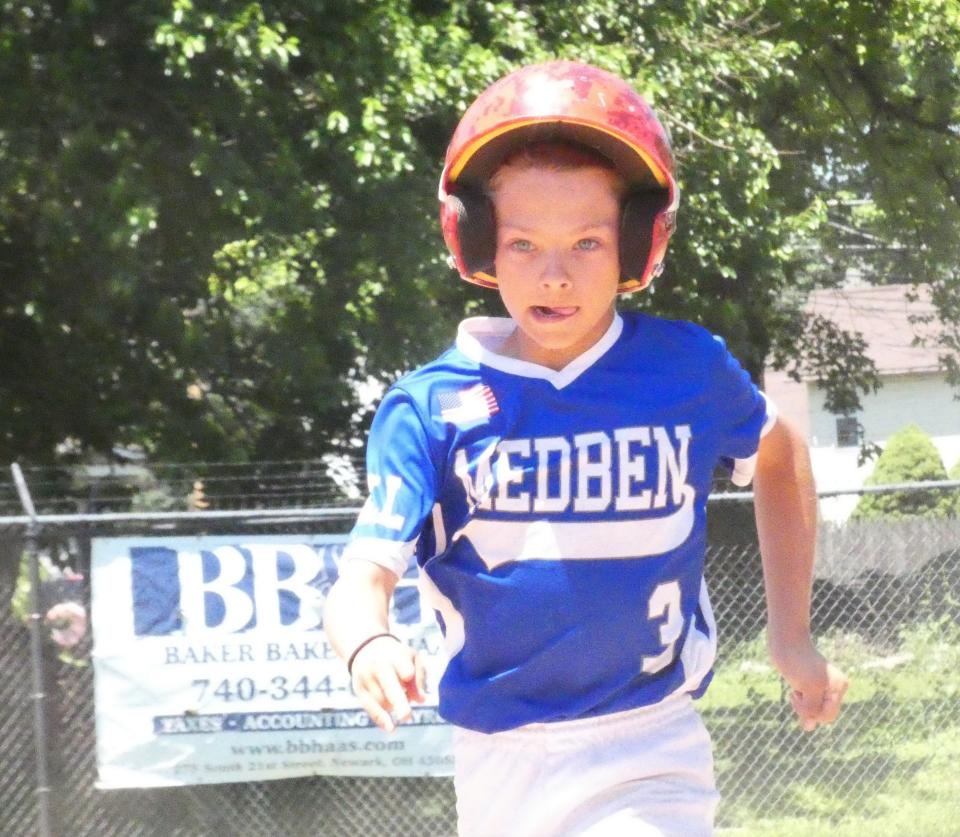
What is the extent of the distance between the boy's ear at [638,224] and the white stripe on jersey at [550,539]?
415 mm

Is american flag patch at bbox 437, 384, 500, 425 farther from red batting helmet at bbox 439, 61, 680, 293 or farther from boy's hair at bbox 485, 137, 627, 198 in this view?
boy's hair at bbox 485, 137, 627, 198

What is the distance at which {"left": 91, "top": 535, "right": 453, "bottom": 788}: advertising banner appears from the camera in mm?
7098

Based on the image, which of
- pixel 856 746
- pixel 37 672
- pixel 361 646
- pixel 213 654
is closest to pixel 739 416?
pixel 361 646

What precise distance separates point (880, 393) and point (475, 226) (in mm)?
29522

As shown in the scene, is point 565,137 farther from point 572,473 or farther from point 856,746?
point 856,746

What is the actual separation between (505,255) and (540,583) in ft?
1.70

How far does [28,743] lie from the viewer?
7266 millimetres

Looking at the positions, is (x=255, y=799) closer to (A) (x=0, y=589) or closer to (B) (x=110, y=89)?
(A) (x=0, y=589)

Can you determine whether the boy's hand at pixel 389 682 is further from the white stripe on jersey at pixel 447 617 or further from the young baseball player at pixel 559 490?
the white stripe on jersey at pixel 447 617

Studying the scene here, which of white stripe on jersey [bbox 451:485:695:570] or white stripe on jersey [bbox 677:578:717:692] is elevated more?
white stripe on jersey [bbox 451:485:695:570]

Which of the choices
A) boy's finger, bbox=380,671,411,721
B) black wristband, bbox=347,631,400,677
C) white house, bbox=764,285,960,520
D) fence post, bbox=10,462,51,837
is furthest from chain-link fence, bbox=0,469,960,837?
white house, bbox=764,285,960,520

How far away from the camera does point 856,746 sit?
27.0ft

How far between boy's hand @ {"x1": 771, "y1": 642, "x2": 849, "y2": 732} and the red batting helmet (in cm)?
72

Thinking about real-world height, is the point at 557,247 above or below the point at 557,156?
below
